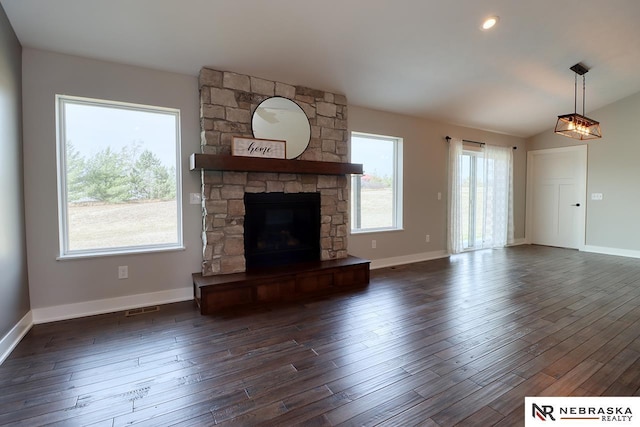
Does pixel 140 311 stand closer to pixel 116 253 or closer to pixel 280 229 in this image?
pixel 116 253

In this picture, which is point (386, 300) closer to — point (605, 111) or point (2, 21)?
point (2, 21)

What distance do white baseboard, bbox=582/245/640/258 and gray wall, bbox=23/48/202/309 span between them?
291 inches

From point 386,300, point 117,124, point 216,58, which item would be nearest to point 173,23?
point 216,58

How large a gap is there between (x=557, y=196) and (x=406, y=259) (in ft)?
13.6

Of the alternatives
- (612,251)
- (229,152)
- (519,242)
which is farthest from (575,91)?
(229,152)

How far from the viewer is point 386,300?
343cm

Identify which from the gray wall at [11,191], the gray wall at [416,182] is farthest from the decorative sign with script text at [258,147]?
the gray wall at [11,191]

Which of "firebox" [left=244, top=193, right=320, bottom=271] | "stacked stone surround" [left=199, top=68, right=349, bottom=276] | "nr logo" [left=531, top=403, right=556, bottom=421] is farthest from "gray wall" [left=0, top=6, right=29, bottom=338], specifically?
"nr logo" [left=531, top=403, right=556, bottom=421]

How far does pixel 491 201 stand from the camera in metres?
6.51

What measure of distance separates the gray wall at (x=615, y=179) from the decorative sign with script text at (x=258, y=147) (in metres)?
6.34

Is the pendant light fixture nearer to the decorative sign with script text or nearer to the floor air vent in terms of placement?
the decorative sign with script text

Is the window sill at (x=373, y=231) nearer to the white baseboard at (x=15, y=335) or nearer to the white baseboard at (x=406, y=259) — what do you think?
the white baseboard at (x=406, y=259)

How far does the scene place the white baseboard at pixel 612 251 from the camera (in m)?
5.69

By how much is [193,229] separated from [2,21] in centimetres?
222
